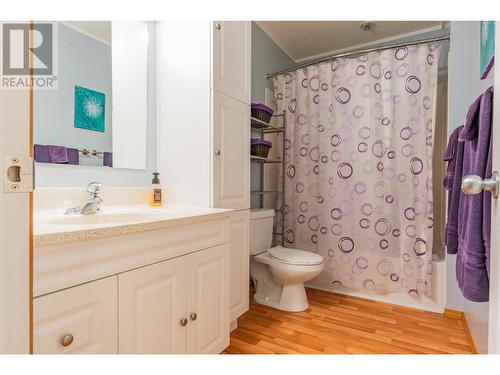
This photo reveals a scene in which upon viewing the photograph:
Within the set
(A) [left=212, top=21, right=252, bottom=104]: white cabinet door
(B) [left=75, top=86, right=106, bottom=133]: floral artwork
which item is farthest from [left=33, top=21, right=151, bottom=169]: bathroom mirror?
(A) [left=212, top=21, right=252, bottom=104]: white cabinet door

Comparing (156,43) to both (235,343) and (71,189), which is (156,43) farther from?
Answer: (235,343)

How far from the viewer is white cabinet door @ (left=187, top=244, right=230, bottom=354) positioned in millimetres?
1162

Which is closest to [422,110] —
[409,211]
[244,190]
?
[409,211]

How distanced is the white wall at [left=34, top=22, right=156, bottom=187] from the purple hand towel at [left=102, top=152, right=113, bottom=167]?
23 millimetres

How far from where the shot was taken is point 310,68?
242 centimetres

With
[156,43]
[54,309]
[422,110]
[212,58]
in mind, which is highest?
[156,43]

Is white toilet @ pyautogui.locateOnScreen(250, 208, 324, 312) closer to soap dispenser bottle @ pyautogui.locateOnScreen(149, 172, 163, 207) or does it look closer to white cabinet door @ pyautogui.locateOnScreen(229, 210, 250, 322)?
white cabinet door @ pyautogui.locateOnScreen(229, 210, 250, 322)

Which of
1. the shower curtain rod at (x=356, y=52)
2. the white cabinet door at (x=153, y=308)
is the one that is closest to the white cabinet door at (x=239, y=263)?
the white cabinet door at (x=153, y=308)

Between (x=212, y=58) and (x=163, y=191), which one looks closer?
(x=212, y=58)

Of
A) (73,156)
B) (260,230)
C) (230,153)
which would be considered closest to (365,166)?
(260,230)

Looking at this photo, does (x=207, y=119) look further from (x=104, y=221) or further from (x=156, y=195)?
(x=104, y=221)

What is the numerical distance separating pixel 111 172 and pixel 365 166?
5.89 feet
